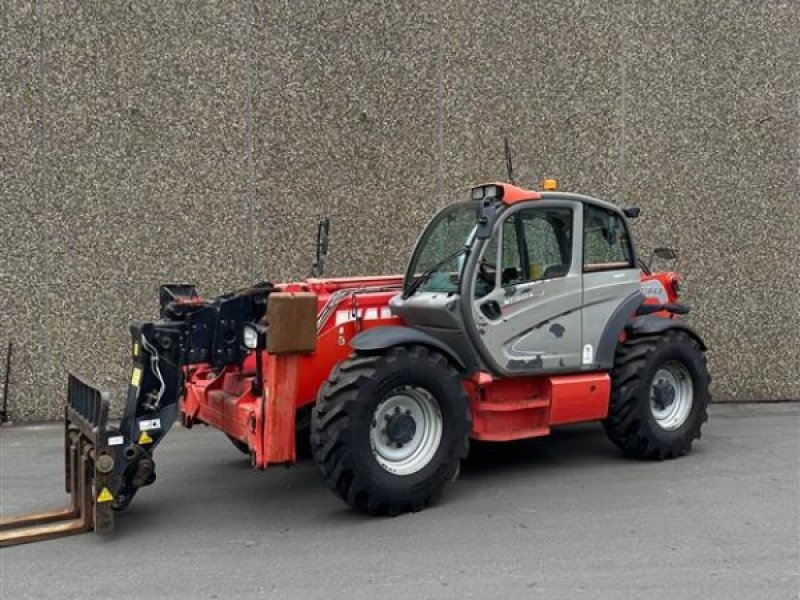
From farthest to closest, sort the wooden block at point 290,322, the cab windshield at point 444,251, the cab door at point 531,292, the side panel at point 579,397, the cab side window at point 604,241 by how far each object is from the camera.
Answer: the cab side window at point 604,241, the side panel at point 579,397, the cab windshield at point 444,251, the cab door at point 531,292, the wooden block at point 290,322

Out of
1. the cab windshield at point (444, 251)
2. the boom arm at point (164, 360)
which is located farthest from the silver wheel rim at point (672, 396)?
the boom arm at point (164, 360)

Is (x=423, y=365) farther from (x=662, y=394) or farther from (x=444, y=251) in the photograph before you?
(x=662, y=394)

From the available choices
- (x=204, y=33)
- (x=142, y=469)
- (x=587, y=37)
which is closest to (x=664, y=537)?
(x=142, y=469)

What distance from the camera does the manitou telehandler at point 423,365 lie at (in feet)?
16.0

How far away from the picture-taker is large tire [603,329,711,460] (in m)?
6.14

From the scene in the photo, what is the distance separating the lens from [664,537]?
4.66 meters

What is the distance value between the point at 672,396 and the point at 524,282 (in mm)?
1895

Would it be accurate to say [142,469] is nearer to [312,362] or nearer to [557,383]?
[312,362]

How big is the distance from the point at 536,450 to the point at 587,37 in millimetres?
5520

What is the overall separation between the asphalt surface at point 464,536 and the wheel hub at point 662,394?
0.54 m

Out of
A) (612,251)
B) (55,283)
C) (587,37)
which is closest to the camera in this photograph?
(612,251)

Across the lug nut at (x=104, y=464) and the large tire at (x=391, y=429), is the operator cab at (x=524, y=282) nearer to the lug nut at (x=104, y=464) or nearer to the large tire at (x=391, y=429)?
the large tire at (x=391, y=429)

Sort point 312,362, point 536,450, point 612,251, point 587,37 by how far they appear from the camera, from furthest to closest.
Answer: point 587,37 → point 536,450 → point 612,251 → point 312,362

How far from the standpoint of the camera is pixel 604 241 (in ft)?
21.0
